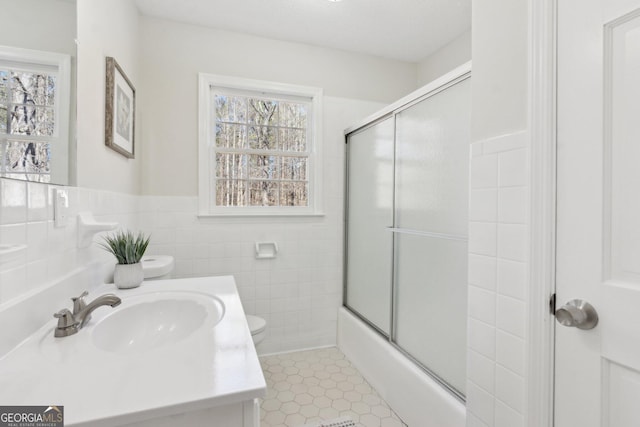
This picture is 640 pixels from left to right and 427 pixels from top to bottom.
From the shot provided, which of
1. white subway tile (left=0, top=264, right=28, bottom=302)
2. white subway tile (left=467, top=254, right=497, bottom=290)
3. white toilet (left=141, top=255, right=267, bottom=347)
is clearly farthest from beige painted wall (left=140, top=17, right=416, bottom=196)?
white subway tile (left=467, top=254, right=497, bottom=290)

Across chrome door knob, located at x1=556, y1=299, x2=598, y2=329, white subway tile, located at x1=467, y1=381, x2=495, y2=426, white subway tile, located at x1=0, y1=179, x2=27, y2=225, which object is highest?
white subway tile, located at x1=0, y1=179, x2=27, y2=225

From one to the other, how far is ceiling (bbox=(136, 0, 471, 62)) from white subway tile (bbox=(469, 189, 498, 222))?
5.43 ft

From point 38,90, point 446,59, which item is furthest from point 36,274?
point 446,59

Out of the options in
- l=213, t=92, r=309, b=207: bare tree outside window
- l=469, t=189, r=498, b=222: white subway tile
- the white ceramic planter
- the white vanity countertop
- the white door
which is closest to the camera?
the white vanity countertop

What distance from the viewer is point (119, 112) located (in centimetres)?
171

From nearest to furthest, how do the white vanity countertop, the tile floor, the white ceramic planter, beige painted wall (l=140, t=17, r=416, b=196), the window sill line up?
1. the white vanity countertop
2. the white ceramic planter
3. the tile floor
4. beige painted wall (l=140, t=17, r=416, b=196)
5. the window sill

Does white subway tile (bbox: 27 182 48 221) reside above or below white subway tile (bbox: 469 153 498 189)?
below

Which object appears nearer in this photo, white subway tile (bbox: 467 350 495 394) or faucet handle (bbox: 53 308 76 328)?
faucet handle (bbox: 53 308 76 328)

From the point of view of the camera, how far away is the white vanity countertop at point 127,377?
577 millimetres

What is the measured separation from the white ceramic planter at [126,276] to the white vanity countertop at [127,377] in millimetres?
491

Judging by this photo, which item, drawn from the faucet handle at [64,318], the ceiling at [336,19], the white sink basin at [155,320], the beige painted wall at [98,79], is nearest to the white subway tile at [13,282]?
the faucet handle at [64,318]

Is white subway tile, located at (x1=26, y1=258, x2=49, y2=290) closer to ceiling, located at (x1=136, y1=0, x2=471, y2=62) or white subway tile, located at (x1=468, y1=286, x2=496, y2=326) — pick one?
white subway tile, located at (x1=468, y1=286, x2=496, y2=326)

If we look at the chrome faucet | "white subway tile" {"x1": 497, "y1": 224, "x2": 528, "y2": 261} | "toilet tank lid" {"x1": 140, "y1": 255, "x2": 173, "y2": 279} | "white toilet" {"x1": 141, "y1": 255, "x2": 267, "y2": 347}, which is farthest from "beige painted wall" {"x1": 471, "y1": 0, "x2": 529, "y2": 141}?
"toilet tank lid" {"x1": 140, "y1": 255, "x2": 173, "y2": 279}

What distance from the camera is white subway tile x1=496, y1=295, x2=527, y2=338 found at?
94cm
